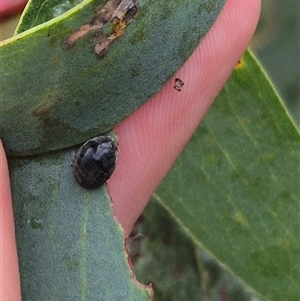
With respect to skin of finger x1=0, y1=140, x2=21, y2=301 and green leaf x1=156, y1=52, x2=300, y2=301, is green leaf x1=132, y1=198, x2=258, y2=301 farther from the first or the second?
skin of finger x1=0, y1=140, x2=21, y2=301

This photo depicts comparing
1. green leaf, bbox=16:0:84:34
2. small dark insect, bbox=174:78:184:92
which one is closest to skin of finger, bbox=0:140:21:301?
green leaf, bbox=16:0:84:34

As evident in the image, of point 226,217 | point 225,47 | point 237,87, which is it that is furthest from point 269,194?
point 225,47


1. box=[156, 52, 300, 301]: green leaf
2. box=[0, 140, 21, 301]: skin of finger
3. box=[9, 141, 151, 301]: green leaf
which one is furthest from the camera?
box=[156, 52, 300, 301]: green leaf

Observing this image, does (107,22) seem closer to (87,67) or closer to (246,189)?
(87,67)

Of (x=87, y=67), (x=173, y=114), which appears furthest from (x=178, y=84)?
(x=87, y=67)

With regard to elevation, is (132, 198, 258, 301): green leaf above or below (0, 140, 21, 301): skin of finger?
below
